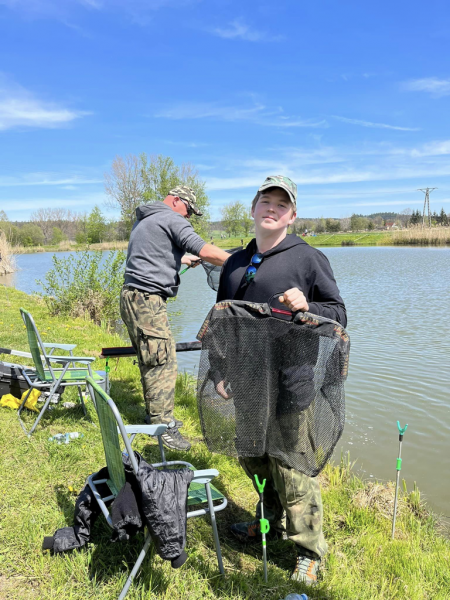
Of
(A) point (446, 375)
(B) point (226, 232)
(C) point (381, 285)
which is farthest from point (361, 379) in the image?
(B) point (226, 232)

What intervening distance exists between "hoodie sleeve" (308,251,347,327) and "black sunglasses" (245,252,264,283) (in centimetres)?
29

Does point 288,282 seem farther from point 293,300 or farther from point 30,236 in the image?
point 30,236

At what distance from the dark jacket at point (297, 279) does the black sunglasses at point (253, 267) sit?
0.06ft

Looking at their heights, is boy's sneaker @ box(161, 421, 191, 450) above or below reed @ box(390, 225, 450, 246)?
below

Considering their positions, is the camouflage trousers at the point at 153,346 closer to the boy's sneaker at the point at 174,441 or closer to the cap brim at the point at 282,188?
the boy's sneaker at the point at 174,441

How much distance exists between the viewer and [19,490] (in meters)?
3.26

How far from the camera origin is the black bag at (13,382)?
506cm

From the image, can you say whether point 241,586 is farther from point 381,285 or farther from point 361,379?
point 381,285

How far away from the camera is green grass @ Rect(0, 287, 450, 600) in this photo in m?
2.44

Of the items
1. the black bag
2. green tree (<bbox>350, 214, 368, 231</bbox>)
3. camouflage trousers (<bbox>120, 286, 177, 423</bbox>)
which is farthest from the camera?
green tree (<bbox>350, 214, 368, 231</bbox>)

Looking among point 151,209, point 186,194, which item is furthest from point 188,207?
point 151,209

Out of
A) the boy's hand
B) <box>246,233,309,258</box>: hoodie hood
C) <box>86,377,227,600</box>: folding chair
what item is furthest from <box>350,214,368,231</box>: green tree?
the boy's hand

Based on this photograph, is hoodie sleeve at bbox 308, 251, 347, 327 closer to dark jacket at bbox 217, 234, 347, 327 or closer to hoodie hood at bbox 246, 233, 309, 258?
dark jacket at bbox 217, 234, 347, 327

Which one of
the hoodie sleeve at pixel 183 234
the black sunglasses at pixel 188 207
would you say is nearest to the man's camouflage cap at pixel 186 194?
the black sunglasses at pixel 188 207
